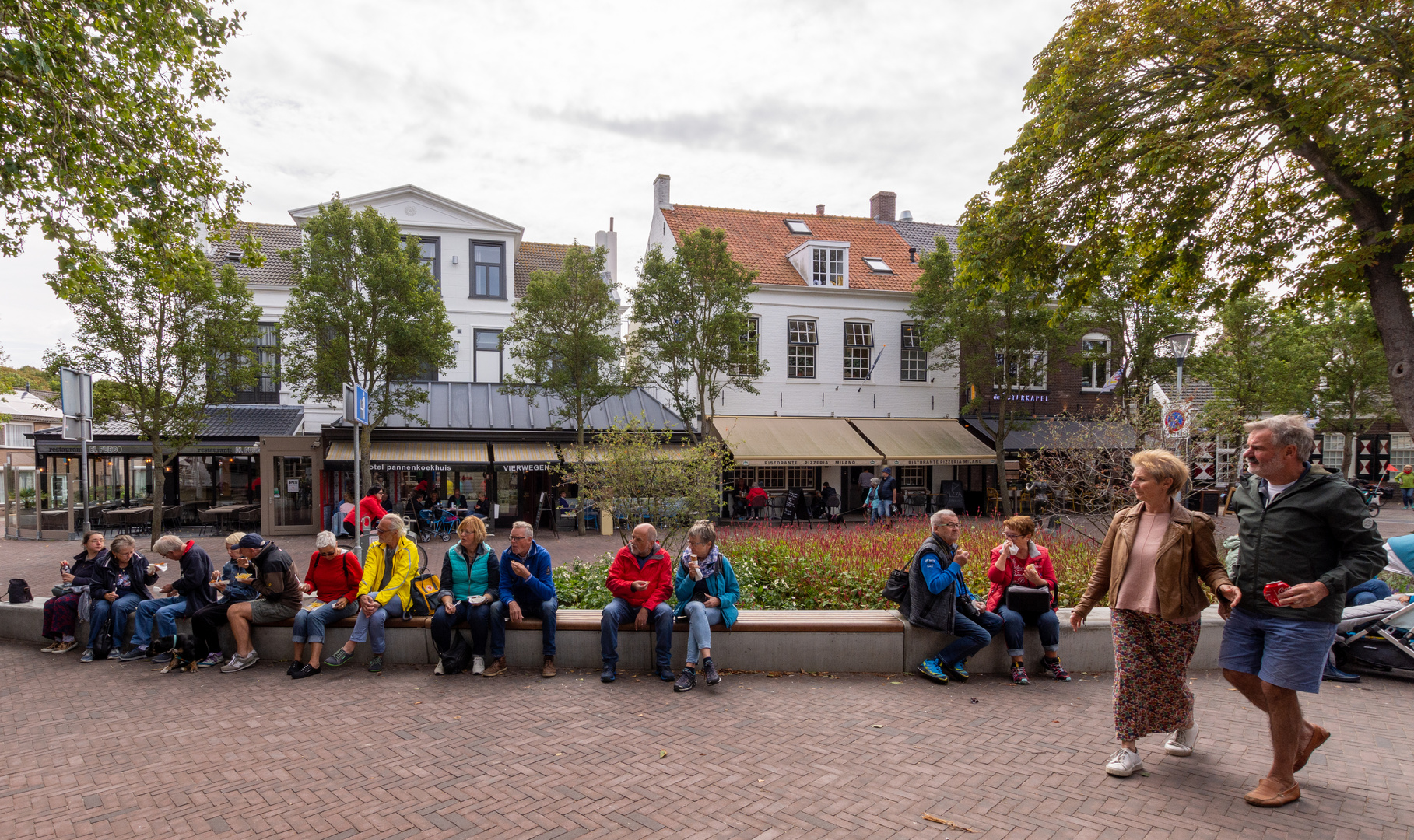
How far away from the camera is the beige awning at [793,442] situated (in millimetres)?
20781

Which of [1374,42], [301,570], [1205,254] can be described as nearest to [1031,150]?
[1205,254]

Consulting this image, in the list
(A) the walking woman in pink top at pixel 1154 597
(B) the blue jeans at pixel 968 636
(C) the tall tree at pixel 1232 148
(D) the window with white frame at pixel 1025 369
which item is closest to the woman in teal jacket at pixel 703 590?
(B) the blue jeans at pixel 968 636

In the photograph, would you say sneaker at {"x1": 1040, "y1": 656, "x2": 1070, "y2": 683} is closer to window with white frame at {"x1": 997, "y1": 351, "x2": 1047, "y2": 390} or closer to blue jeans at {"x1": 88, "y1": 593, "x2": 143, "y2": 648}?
blue jeans at {"x1": 88, "y1": 593, "x2": 143, "y2": 648}

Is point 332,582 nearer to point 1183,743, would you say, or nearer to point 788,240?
point 1183,743

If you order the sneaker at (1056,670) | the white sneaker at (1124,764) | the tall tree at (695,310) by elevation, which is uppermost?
the tall tree at (695,310)

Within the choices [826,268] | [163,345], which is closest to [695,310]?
[826,268]

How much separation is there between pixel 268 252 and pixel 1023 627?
82.4 ft

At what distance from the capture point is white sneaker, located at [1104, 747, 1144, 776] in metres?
4.17

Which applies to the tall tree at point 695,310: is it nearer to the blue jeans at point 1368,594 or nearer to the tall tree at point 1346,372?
the blue jeans at point 1368,594

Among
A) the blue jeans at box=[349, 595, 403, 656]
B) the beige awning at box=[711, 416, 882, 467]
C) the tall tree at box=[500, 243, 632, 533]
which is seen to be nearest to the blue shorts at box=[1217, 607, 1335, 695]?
the blue jeans at box=[349, 595, 403, 656]

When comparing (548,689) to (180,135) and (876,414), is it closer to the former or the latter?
(180,135)

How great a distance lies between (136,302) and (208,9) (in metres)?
10.2

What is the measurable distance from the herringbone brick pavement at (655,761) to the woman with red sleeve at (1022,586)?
0.71ft

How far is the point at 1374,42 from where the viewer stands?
7918 mm
